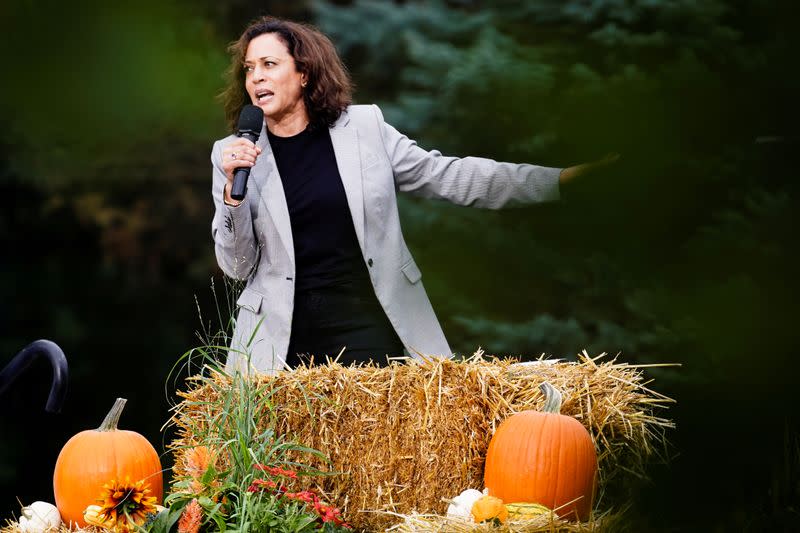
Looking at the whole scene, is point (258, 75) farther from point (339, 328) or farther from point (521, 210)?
point (521, 210)

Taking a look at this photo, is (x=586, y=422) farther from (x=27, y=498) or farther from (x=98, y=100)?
(x=27, y=498)

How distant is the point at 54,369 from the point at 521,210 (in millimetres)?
1754

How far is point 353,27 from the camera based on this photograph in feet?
17.5

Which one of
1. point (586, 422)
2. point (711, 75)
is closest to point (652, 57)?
point (711, 75)

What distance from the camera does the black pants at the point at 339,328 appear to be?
2479 mm

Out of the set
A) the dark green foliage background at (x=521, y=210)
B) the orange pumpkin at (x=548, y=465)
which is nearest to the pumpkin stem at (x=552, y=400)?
the orange pumpkin at (x=548, y=465)

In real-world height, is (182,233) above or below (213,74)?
below

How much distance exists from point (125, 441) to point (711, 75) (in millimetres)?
2104

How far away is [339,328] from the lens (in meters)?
2.48

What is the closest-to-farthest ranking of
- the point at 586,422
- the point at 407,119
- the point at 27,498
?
the point at 586,422 → the point at 27,498 → the point at 407,119

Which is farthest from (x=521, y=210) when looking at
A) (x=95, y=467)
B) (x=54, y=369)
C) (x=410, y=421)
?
(x=95, y=467)

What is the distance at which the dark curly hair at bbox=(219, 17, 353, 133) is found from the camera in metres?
2.63

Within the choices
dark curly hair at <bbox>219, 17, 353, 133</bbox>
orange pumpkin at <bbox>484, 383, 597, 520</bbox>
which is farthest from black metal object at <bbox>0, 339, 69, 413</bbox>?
orange pumpkin at <bbox>484, 383, 597, 520</bbox>

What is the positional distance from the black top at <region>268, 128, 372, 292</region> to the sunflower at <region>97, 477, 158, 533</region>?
716mm
